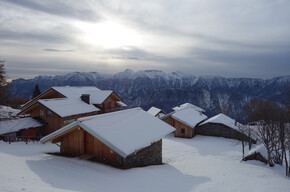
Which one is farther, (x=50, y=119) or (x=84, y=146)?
(x=50, y=119)

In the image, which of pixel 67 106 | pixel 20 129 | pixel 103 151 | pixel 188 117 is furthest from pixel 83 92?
pixel 103 151

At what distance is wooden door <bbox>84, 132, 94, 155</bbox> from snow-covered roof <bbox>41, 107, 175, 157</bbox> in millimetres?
1098

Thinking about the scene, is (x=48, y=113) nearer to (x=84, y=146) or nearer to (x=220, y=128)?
(x=84, y=146)

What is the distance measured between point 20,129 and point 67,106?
6.62 metres

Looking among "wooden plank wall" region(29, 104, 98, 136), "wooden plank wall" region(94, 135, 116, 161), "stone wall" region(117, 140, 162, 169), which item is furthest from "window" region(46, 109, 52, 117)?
"stone wall" region(117, 140, 162, 169)

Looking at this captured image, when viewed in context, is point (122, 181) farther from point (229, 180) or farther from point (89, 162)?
point (229, 180)

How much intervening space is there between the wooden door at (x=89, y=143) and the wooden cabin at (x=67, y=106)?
38.6 ft

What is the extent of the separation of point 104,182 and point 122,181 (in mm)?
1083

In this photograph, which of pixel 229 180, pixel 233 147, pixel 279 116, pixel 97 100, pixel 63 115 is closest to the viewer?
pixel 229 180

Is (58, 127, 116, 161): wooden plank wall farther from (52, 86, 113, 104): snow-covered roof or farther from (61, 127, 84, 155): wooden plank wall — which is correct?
(52, 86, 113, 104): snow-covered roof

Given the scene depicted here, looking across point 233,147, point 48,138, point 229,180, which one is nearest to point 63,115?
point 48,138

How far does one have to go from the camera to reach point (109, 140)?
1402 centimetres

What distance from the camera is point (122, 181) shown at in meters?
11.8

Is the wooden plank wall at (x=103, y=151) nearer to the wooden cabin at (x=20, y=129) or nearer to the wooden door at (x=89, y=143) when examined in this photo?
the wooden door at (x=89, y=143)
